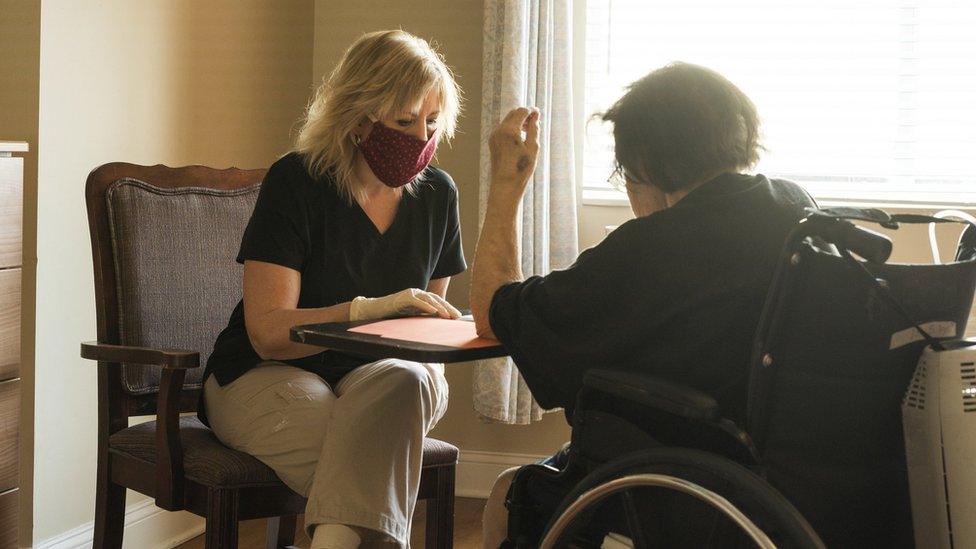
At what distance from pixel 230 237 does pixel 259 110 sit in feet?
3.37

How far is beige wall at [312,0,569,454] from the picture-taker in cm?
339

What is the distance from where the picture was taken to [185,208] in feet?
7.06

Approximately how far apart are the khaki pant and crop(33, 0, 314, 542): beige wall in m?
0.68

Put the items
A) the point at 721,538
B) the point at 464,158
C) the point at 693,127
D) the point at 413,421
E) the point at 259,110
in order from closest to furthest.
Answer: the point at 721,538 < the point at 693,127 < the point at 413,421 < the point at 259,110 < the point at 464,158

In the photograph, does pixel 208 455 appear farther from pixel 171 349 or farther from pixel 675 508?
pixel 675 508

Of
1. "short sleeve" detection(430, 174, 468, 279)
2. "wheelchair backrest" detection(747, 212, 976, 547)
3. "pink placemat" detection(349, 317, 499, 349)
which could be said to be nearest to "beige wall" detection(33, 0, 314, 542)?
"short sleeve" detection(430, 174, 468, 279)

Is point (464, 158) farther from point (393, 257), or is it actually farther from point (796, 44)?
point (393, 257)

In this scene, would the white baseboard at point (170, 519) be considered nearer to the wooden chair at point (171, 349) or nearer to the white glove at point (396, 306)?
the wooden chair at point (171, 349)

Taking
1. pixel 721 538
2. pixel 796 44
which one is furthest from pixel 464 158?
pixel 721 538

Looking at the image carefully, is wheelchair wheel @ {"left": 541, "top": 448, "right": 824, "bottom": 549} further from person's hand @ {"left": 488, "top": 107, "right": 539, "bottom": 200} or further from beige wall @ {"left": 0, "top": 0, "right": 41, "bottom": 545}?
beige wall @ {"left": 0, "top": 0, "right": 41, "bottom": 545}

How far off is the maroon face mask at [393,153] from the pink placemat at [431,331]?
0.36m

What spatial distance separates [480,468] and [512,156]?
2.05 meters

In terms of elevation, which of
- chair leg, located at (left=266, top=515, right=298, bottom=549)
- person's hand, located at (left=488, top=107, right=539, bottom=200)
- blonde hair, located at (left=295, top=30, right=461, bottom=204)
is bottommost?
chair leg, located at (left=266, top=515, right=298, bottom=549)

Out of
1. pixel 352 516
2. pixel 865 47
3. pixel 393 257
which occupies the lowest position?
pixel 352 516
